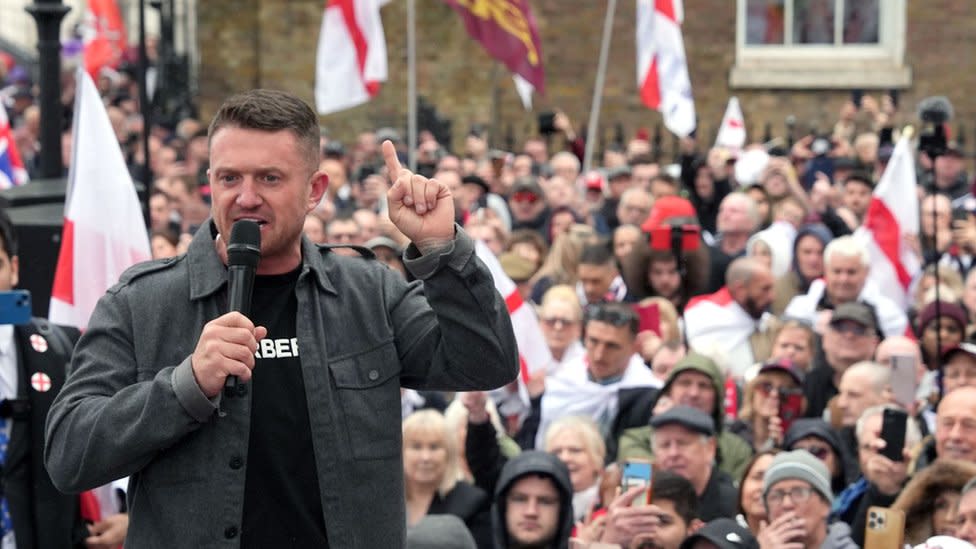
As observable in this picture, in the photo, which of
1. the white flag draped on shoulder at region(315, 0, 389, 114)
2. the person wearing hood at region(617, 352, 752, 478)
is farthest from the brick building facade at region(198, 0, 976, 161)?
the person wearing hood at region(617, 352, 752, 478)

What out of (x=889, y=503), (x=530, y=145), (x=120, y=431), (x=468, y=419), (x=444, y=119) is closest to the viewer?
(x=120, y=431)

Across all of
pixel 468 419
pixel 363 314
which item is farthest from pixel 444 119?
pixel 363 314

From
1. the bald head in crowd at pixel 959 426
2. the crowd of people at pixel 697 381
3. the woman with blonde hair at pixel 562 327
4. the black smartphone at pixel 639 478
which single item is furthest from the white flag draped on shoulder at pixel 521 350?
the black smartphone at pixel 639 478

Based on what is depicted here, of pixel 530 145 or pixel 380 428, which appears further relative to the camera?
pixel 530 145

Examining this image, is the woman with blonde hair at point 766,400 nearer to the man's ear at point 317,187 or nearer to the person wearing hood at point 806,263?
the person wearing hood at point 806,263

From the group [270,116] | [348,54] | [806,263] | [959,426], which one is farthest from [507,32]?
[270,116]

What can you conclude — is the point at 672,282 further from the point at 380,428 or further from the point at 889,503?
the point at 380,428

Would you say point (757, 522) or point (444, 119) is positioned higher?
point (444, 119)

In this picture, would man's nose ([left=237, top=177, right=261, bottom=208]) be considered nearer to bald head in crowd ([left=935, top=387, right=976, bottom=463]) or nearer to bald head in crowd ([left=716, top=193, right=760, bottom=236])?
bald head in crowd ([left=935, top=387, right=976, bottom=463])

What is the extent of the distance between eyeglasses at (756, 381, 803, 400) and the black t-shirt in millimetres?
4967

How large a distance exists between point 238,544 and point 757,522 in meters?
3.78

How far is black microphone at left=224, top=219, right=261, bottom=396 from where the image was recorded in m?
3.14

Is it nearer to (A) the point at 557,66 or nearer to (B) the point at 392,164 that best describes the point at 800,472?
(B) the point at 392,164

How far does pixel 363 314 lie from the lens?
3492 millimetres
